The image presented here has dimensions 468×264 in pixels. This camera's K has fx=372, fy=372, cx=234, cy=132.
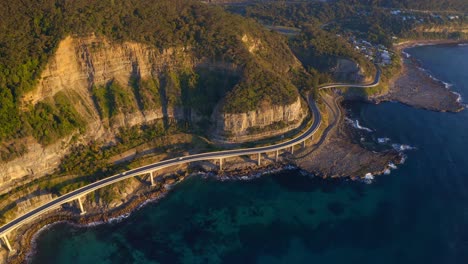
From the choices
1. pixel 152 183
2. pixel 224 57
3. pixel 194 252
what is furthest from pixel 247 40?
pixel 194 252

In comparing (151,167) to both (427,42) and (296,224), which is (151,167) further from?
(427,42)

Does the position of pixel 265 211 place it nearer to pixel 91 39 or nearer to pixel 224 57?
pixel 224 57

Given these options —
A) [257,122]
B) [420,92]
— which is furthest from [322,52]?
[257,122]

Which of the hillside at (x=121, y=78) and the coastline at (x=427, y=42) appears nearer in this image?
the hillside at (x=121, y=78)

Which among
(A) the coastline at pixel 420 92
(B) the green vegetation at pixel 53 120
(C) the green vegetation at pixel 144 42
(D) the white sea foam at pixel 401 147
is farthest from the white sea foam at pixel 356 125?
(B) the green vegetation at pixel 53 120

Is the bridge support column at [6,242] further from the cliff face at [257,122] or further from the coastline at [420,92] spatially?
the coastline at [420,92]

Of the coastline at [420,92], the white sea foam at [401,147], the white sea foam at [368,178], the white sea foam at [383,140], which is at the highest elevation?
the coastline at [420,92]

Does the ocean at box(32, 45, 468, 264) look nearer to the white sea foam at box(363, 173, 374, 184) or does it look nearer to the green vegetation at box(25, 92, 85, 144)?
the white sea foam at box(363, 173, 374, 184)
